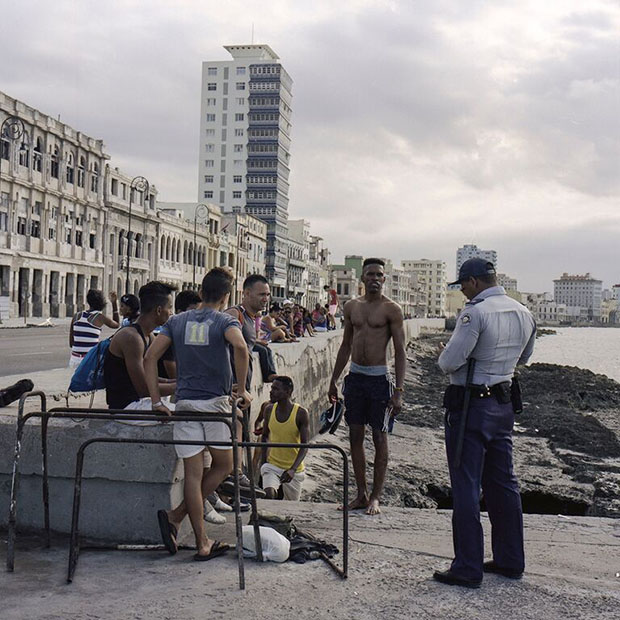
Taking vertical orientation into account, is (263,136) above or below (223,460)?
above

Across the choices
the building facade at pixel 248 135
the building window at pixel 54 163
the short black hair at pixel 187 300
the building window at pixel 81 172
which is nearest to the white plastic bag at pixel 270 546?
the short black hair at pixel 187 300

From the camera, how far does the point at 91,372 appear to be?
556cm

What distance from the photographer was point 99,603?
3.81 m

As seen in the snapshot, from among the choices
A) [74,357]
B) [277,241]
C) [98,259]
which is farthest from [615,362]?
[74,357]

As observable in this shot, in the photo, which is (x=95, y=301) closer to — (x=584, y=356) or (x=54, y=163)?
(x=54, y=163)

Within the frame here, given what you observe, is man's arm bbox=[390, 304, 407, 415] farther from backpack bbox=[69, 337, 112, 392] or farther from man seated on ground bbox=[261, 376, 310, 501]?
backpack bbox=[69, 337, 112, 392]

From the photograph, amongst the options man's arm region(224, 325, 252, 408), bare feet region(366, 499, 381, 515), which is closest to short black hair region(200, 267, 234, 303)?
man's arm region(224, 325, 252, 408)

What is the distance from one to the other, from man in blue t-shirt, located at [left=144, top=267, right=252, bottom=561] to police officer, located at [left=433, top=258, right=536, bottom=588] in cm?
128

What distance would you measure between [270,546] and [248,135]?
112 m

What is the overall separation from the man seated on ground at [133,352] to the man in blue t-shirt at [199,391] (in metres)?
0.45

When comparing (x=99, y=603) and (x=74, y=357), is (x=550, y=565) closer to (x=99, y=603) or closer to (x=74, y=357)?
(x=99, y=603)

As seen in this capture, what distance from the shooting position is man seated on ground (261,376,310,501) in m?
7.38

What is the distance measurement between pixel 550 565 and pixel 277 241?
99082 millimetres

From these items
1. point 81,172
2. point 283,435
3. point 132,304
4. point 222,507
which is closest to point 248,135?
point 81,172
